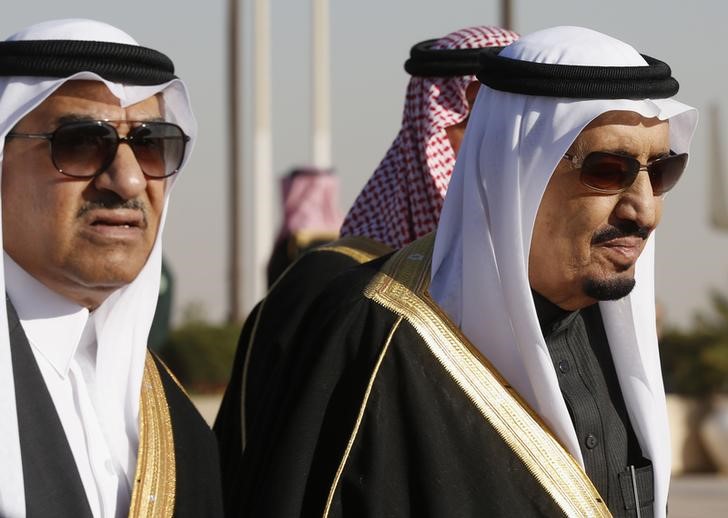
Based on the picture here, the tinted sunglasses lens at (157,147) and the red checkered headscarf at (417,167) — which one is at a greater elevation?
the tinted sunglasses lens at (157,147)

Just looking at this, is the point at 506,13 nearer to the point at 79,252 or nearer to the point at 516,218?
the point at 516,218

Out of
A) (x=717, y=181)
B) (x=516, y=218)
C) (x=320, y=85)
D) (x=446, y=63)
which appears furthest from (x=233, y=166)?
(x=516, y=218)

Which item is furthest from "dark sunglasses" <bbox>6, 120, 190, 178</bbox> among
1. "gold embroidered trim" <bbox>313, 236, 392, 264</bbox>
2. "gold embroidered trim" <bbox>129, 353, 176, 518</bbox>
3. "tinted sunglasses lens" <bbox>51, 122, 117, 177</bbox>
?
"gold embroidered trim" <bbox>313, 236, 392, 264</bbox>

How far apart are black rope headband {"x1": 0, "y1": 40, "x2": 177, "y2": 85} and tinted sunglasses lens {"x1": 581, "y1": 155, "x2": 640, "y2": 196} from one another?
1061 millimetres

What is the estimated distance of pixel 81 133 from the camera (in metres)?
3.88

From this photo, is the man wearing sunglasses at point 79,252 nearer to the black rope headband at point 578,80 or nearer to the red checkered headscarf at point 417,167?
the black rope headband at point 578,80

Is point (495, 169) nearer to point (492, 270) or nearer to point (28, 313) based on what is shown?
point (492, 270)

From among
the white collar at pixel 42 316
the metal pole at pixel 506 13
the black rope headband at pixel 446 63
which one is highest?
the black rope headband at pixel 446 63

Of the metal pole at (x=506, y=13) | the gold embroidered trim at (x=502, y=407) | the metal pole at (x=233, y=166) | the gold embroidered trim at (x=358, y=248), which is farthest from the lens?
the metal pole at (x=233, y=166)

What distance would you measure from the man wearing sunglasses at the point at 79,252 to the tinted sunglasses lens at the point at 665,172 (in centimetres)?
113

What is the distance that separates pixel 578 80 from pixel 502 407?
2.59 ft

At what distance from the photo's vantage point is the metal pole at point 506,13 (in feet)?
68.8

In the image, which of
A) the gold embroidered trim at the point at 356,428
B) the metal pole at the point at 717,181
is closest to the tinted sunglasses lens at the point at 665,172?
the gold embroidered trim at the point at 356,428

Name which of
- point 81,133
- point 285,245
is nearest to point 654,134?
point 81,133
